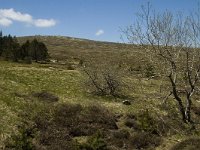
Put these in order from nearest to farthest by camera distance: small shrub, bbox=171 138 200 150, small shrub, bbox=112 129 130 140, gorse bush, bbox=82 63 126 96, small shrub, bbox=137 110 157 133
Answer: small shrub, bbox=171 138 200 150, small shrub, bbox=112 129 130 140, small shrub, bbox=137 110 157 133, gorse bush, bbox=82 63 126 96

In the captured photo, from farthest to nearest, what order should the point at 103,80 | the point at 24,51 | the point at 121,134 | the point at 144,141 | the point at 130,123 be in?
the point at 24,51, the point at 103,80, the point at 130,123, the point at 121,134, the point at 144,141

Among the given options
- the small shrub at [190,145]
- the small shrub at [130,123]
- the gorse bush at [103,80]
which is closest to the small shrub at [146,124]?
the small shrub at [130,123]

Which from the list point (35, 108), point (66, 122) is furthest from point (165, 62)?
point (35, 108)

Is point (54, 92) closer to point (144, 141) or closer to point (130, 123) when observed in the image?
point (130, 123)

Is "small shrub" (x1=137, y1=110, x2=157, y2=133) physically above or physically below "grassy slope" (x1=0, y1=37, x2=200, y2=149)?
below

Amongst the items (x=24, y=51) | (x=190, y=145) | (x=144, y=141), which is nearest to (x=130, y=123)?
(x=144, y=141)

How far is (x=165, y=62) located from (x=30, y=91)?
1349 cm

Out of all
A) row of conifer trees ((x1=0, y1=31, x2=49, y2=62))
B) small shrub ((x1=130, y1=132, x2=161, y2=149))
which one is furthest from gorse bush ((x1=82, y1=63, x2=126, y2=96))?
row of conifer trees ((x1=0, y1=31, x2=49, y2=62))

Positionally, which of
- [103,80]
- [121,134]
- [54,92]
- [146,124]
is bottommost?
[121,134]

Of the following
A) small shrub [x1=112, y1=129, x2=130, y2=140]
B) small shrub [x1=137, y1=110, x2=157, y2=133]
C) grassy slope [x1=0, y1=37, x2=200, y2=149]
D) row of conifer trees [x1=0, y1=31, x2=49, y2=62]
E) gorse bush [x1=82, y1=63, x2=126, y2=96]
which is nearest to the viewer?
grassy slope [x1=0, y1=37, x2=200, y2=149]

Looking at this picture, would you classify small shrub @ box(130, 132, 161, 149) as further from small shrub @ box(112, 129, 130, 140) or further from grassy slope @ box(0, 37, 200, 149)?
small shrub @ box(112, 129, 130, 140)

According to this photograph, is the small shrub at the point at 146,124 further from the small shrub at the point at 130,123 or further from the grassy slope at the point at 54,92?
the grassy slope at the point at 54,92

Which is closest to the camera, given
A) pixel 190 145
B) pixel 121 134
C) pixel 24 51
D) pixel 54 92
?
pixel 190 145

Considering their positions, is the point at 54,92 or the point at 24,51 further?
the point at 24,51
